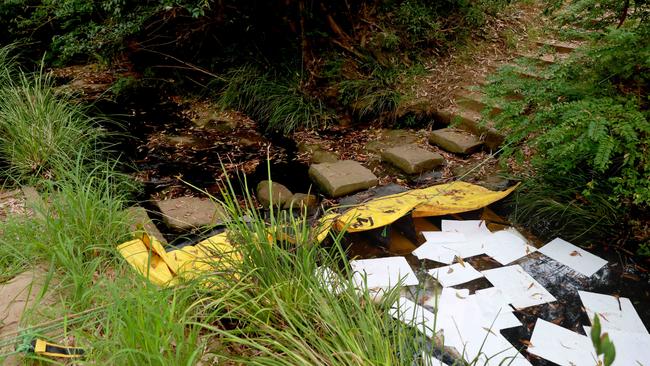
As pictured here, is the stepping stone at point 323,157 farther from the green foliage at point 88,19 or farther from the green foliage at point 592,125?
the green foliage at point 88,19

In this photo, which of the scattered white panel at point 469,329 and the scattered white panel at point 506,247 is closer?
the scattered white panel at point 469,329

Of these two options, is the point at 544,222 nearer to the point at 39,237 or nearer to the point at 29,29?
the point at 39,237

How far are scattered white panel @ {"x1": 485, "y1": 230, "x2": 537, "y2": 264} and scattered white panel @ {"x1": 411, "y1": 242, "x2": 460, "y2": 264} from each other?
0.21 meters

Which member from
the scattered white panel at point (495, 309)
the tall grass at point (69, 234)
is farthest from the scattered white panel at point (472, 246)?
the tall grass at point (69, 234)

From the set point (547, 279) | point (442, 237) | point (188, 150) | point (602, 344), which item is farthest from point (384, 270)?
point (188, 150)

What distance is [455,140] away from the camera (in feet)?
12.5

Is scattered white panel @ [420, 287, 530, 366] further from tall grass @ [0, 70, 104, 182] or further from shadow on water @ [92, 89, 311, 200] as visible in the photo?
tall grass @ [0, 70, 104, 182]

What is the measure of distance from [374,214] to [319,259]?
2.54 feet

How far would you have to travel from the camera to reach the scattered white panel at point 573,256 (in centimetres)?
239

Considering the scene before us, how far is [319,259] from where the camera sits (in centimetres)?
202

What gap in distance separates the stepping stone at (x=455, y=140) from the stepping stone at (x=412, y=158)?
0.20 metres

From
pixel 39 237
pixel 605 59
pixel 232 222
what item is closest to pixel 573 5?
pixel 605 59

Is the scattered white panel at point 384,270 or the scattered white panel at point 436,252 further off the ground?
the scattered white panel at point 436,252

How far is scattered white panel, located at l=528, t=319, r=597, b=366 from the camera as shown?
1857 mm
